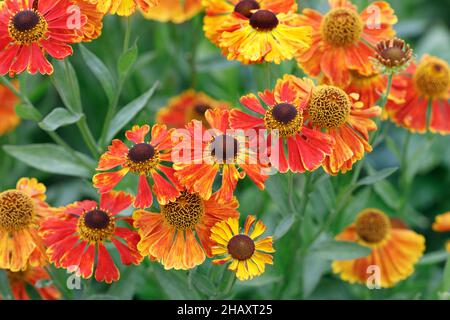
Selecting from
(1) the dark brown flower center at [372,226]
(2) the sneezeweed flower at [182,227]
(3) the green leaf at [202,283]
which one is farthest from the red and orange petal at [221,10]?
(1) the dark brown flower center at [372,226]

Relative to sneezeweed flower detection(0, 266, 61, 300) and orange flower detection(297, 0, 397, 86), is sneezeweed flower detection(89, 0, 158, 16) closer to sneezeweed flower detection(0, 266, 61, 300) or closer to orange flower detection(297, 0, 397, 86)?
orange flower detection(297, 0, 397, 86)

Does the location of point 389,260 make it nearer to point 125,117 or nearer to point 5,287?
point 125,117

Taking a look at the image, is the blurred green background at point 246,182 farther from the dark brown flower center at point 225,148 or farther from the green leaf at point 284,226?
the dark brown flower center at point 225,148

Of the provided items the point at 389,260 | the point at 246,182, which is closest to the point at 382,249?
the point at 389,260

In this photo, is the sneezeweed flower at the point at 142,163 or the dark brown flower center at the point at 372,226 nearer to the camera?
the sneezeweed flower at the point at 142,163

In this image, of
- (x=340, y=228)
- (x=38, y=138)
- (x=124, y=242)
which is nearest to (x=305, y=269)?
(x=340, y=228)

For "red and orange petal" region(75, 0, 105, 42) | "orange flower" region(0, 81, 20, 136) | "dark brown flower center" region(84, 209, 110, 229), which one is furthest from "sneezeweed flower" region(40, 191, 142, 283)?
"orange flower" region(0, 81, 20, 136)
